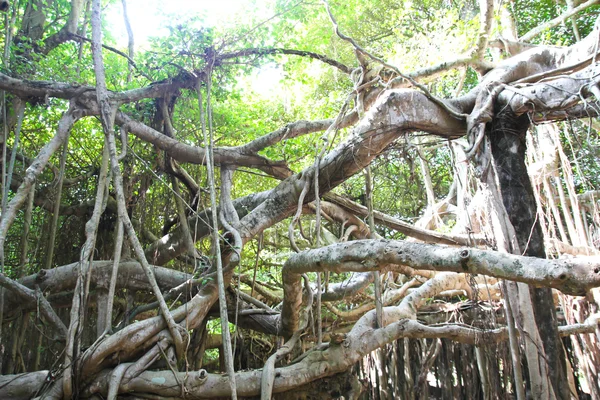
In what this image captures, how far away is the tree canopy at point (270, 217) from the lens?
2.43 m

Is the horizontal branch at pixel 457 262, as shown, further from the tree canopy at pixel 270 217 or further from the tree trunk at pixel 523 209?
the tree trunk at pixel 523 209

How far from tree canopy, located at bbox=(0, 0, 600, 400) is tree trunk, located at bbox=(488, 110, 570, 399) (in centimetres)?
1

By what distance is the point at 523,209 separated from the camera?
106 inches

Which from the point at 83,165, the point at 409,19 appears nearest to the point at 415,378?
the point at 83,165

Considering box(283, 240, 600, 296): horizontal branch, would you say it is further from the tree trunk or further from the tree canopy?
the tree trunk

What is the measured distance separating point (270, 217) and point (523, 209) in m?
1.81

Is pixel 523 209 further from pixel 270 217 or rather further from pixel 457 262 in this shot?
pixel 270 217

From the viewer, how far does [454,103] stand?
10.1ft

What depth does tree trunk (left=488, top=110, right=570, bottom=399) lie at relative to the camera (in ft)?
8.02

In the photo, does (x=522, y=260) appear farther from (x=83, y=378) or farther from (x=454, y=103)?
(x=83, y=378)

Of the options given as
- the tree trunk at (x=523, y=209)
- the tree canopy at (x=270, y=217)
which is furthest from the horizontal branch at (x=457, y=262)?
the tree trunk at (x=523, y=209)

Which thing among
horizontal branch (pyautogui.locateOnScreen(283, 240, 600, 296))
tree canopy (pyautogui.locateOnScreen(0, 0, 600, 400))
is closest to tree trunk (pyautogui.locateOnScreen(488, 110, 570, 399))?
tree canopy (pyautogui.locateOnScreen(0, 0, 600, 400))

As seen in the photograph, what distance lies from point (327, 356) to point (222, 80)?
8.34ft

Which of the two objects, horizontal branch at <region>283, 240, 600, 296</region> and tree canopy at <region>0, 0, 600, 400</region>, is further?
tree canopy at <region>0, 0, 600, 400</region>
